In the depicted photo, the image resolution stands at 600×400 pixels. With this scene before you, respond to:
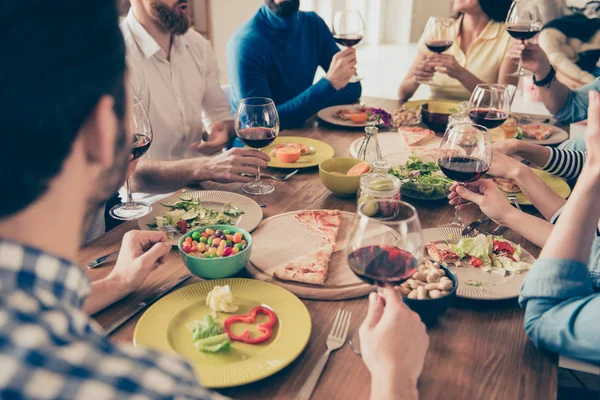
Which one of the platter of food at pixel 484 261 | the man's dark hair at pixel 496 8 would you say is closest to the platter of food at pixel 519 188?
the platter of food at pixel 484 261

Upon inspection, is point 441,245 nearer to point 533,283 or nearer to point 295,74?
point 533,283

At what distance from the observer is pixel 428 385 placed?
0.94 metres

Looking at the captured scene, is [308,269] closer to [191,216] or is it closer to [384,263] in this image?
[384,263]

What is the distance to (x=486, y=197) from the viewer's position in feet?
4.84

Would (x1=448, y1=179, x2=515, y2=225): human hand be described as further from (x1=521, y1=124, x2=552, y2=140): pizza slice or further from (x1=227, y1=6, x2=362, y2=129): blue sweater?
(x1=227, y1=6, x2=362, y2=129): blue sweater

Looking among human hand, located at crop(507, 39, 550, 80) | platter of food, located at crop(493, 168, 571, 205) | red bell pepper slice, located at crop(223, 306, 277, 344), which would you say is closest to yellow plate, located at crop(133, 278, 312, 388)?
red bell pepper slice, located at crop(223, 306, 277, 344)

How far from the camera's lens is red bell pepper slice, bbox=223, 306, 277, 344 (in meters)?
1.04

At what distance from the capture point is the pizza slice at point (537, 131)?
2.22 meters

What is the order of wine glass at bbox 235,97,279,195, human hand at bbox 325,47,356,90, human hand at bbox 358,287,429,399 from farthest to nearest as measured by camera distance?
human hand at bbox 325,47,356,90, wine glass at bbox 235,97,279,195, human hand at bbox 358,287,429,399

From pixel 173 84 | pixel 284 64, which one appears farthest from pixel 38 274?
pixel 284 64

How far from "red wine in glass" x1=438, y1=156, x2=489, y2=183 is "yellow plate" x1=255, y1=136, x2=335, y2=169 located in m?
0.57

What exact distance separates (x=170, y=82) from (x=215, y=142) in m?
0.35

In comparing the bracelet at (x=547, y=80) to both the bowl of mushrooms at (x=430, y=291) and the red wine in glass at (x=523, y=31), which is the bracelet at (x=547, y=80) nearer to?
the red wine in glass at (x=523, y=31)

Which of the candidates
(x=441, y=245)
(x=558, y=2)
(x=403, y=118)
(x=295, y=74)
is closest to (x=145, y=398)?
(x=441, y=245)
